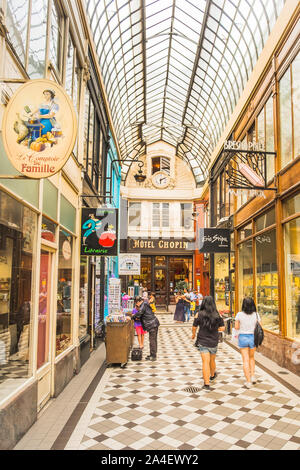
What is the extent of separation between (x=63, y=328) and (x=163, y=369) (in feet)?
8.01

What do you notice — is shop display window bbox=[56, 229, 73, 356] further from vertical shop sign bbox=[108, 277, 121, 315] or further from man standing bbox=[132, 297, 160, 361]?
vertical shop sign bbox=[108, 277, 121, 315]

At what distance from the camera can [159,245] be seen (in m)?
24.5

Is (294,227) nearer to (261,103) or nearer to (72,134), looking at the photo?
(261,103)

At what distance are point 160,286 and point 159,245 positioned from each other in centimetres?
298

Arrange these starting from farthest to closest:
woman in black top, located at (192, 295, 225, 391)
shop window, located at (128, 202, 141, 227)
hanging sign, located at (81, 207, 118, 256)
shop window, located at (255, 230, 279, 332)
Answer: shop window, located at (128, 202, 141, 227) < shop window, located at (255, 230, 279, 332) < hanging sign, located at (81, 207, 118, 256) < woman in black top, located at (192, 295, 225, 391)

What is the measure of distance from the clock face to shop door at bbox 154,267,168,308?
6.25m

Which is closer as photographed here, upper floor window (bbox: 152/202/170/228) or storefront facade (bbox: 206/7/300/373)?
storefront facade (bbox: 206/7/300/373)

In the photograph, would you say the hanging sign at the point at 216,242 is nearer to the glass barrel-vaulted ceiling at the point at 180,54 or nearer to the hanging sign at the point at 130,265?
the hanging sign at the point at 130,265

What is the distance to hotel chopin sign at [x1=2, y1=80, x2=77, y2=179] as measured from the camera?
330cm

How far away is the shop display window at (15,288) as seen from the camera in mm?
3922

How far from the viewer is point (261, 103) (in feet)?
31.8

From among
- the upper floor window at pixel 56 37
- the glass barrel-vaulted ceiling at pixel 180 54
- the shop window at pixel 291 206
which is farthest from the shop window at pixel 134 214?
the upper floor window at pixel 56 37

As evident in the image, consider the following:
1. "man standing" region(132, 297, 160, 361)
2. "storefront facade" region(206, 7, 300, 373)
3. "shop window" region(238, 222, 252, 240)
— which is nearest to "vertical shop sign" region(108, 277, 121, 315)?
"man standing" region(132, 297, 160, 361)
